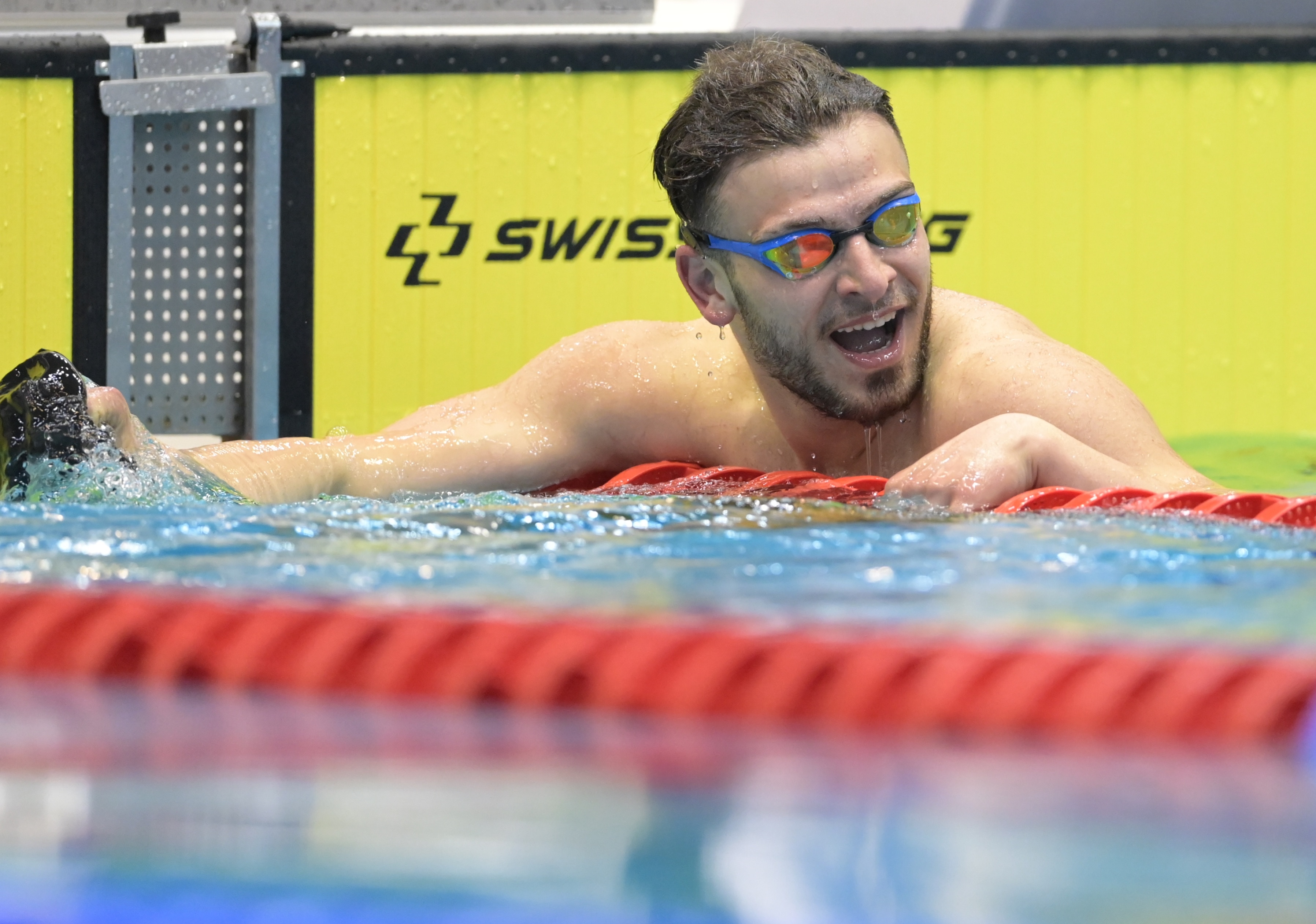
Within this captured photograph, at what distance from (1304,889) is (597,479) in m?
2.25

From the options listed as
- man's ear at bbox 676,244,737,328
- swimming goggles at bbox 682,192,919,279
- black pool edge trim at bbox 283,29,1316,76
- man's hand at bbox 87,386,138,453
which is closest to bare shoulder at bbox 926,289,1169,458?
swimming goggles at bbox 682,192,919,279

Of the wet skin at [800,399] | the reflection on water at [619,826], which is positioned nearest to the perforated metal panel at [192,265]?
the wet skin at [800,399]

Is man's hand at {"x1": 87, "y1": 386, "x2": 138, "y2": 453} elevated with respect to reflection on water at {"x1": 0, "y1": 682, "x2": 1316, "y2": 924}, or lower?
elevated

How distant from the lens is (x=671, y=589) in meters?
1.65

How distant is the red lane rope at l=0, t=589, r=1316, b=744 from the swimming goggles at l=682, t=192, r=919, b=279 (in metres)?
1.11

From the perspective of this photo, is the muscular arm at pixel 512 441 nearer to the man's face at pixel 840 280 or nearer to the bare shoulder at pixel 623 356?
the bare shoulder at pixel 623 356

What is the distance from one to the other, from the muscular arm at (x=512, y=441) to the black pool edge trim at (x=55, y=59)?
2097mm

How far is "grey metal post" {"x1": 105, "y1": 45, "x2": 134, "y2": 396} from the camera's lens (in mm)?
4445

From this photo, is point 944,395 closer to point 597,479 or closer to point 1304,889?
point 597,479

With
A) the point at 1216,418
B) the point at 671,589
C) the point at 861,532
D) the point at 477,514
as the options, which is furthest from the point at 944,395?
the point at 1216,418

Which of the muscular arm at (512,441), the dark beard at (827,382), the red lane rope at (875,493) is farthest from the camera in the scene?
the muscular arm at (512,441)

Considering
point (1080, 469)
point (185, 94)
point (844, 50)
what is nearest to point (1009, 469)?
point (1080, 469)

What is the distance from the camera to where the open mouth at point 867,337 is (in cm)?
252

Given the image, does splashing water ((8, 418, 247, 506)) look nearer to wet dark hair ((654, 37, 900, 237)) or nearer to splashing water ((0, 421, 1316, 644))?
splashing water ((0, 421, 1316, 644))
